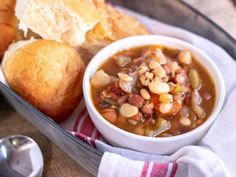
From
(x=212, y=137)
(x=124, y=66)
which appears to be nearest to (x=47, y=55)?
(x=124, y=66)

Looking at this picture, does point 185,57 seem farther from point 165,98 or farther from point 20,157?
point 20,157

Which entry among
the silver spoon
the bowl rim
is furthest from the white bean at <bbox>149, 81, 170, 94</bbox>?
the silver spoon

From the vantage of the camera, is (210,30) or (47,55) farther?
(210,30)

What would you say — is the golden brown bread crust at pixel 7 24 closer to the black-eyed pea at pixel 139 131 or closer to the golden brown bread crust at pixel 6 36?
the golden brown bread crust at pixel 6 36

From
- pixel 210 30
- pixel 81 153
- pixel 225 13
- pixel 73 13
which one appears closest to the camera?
pixel 81 153

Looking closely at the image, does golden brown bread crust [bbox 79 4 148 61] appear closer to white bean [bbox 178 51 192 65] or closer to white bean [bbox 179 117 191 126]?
white bean [bbox 178 51 192 65]

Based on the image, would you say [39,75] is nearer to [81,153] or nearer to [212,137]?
[81,153]

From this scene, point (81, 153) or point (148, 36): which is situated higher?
point (148, 36)
